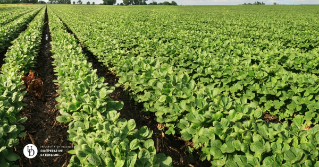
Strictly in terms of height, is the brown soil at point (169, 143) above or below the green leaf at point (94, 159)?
below

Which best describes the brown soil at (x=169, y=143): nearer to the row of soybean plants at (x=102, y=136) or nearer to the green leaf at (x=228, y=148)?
the row of soybean plants at (x=102, y=136)

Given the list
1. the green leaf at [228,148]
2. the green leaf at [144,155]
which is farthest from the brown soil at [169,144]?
the green leaf at [144,155]

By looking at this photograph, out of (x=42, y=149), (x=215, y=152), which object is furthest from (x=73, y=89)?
(x=215, y=152)

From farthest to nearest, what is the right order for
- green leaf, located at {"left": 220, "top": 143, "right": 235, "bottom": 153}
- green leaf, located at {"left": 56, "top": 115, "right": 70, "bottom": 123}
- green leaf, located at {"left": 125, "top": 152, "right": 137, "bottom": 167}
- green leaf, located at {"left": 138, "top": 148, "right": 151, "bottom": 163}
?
1. green leaf, located at {"left": 56, "top": 115, "right": 70, "bottom": 123}
2. green leaf, located at {"left": 220, "top": 143, "right": 235, "bottom": 153}
3. green leaf, located at {"left": 138, "top": 148, "right": 151, "bottom": 163}
4. green leaf, located at {"left": 125, "top": 152, "right": 137, "bottom": 167}

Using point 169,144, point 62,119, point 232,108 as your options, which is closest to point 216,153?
point 232,108

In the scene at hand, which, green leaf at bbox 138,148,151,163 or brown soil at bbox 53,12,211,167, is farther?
brown soil at bbox 53,12,211,167

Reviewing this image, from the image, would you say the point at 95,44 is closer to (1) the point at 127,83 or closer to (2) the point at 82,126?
(1) the point at 127,83

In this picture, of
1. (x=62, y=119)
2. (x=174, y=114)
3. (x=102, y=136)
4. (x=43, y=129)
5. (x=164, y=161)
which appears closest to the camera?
(x=164, y=161)

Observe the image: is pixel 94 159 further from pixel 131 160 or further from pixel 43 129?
pixel 43 129

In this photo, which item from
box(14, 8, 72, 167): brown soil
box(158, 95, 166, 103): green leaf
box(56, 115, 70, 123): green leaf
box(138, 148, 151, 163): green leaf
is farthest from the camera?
box(14, 8, 72, 167): brown soil

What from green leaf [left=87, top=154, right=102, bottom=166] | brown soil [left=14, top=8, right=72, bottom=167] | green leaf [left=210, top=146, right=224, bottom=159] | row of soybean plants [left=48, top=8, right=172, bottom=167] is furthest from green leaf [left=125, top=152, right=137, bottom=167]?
brown soil [left=14, top=8, right=72, bottom=167]

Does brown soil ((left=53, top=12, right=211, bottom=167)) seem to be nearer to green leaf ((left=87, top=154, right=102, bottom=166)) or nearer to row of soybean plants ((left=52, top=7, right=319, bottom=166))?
row of soybean plants ((left=52, top=7, right=319, bottom=166))

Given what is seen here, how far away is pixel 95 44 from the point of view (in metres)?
6.39

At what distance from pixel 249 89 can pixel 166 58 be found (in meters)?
2.16
